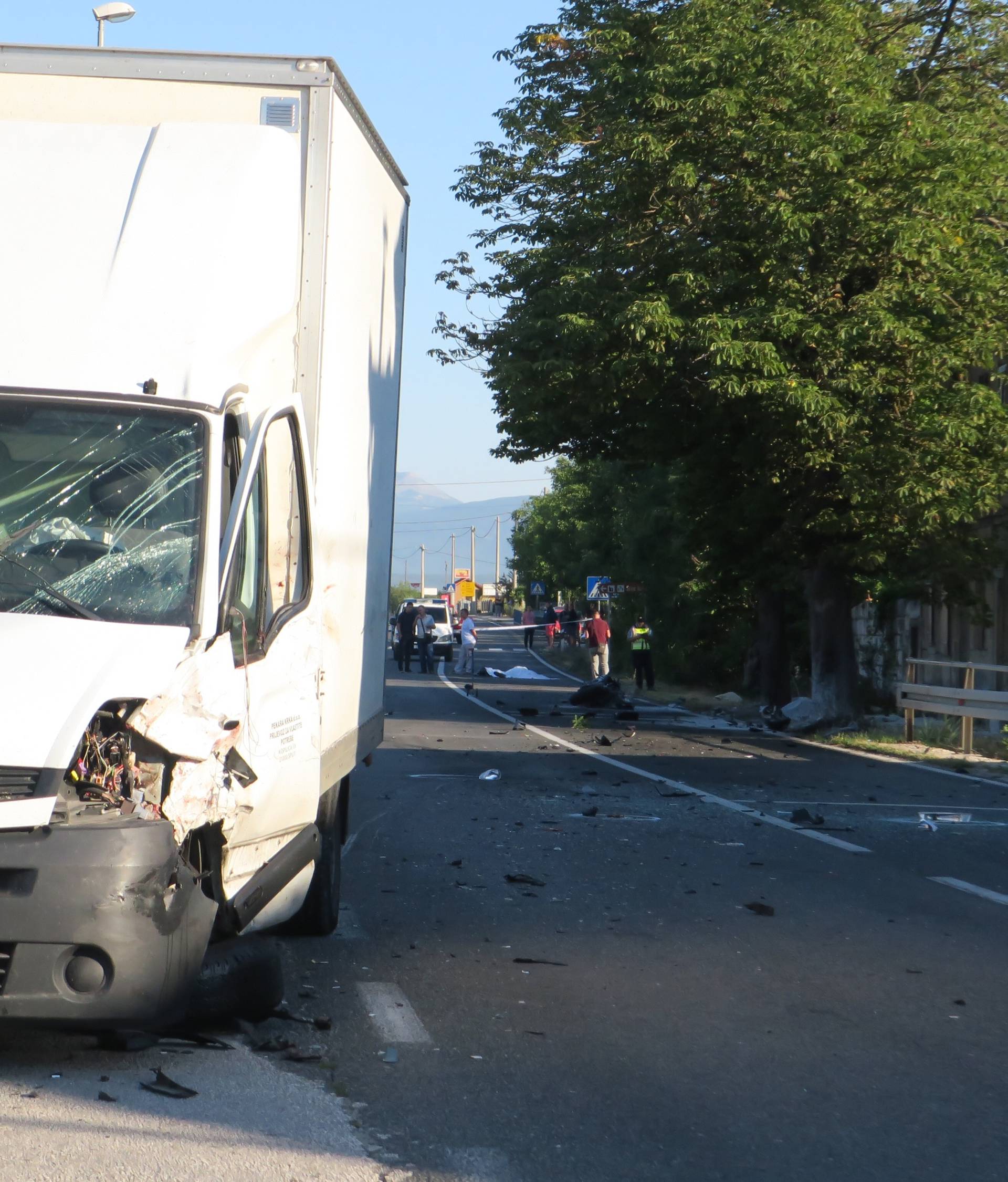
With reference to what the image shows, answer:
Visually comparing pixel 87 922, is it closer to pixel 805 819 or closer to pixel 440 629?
pixel 805 819

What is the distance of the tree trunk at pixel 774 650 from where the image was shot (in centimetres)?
2848

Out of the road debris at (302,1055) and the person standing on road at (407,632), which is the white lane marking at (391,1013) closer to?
the road debris at (302,1055)

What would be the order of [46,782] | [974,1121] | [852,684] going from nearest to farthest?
[46,782] → [974,1121] → [852,684]

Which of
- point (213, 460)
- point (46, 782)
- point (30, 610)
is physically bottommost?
point (46, 782)

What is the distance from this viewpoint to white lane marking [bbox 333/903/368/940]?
7.28 metres

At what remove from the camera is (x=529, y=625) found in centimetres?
7581

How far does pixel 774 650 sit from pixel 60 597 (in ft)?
81.2

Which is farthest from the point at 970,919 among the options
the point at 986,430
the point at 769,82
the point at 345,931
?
the point at 769,82

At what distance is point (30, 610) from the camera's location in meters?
4.79

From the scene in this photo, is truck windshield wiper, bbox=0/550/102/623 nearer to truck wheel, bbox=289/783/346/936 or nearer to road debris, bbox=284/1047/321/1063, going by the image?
road debris, bbox=284/1047/321/1063

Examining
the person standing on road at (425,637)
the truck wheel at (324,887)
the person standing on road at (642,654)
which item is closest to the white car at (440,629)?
the person standing on road at (425,637)

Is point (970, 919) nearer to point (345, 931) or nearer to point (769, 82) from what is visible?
point (345, 931)

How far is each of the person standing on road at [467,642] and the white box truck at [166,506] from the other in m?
33.3

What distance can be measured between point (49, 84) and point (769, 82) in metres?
15.7
